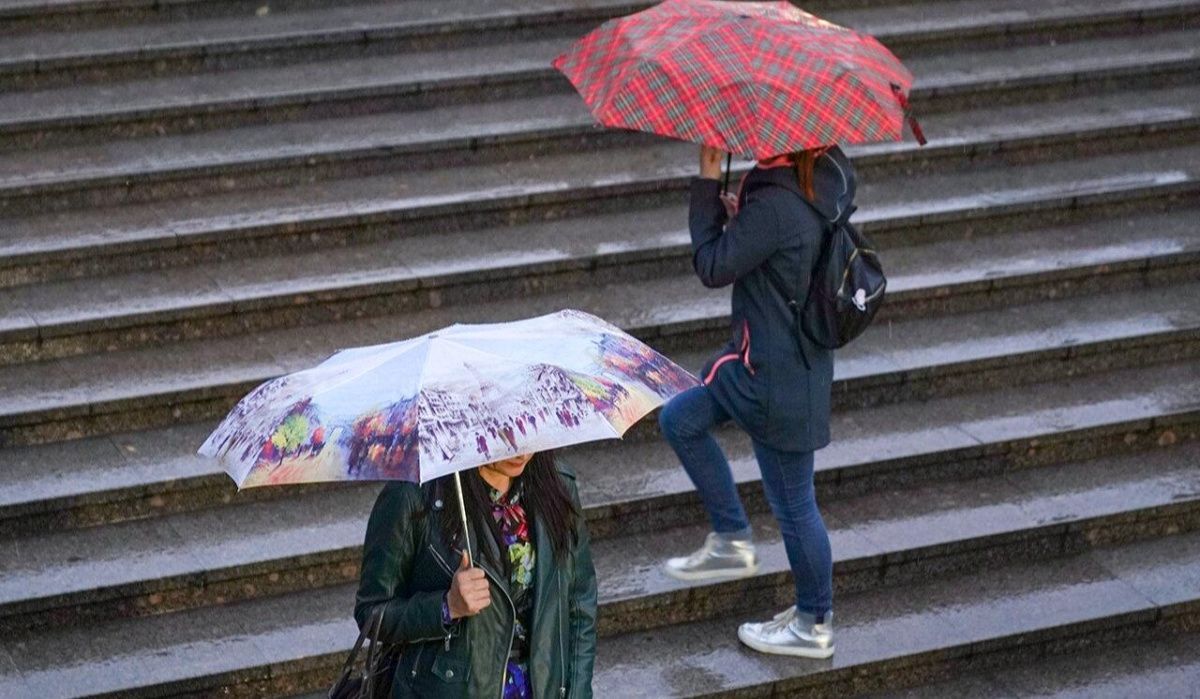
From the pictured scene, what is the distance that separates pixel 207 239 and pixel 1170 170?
4.76 metres

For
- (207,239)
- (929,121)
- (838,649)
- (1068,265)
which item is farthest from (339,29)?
(838,649)

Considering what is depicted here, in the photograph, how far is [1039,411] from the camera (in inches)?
305

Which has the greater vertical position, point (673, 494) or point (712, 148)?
point (712, 148)

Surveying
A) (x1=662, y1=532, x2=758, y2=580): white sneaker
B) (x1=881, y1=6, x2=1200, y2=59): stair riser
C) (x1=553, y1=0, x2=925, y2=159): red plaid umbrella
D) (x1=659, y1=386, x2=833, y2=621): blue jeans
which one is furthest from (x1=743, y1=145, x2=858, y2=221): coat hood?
(x1=881, y1=6, x2=1200, y2=59): stair riser

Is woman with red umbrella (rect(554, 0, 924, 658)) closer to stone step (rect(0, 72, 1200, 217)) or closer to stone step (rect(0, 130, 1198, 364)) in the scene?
stone step (rect(0, 130, 1198, 364))

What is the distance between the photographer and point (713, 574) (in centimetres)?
670

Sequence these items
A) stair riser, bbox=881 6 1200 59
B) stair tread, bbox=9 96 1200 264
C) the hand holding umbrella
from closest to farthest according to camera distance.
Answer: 1. the hand holding umbrella
2. stair tread, bbox=9 96 1200 264
3. stair riser, bbox=881 6 1200 59

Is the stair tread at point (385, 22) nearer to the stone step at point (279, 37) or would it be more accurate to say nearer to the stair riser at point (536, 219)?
the stone step at point (279, 37)

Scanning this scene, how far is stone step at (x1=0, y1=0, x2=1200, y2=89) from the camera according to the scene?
877 cm

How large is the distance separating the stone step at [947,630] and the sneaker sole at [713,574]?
17cm

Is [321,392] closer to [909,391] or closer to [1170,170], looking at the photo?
[909,391]

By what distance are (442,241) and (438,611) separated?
4067 mm

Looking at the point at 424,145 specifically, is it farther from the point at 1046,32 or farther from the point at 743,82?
the point at 1046,32

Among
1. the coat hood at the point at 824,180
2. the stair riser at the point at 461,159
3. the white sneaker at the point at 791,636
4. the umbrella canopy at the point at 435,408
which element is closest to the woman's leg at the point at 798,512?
the white sneaker at the point at 791,636
